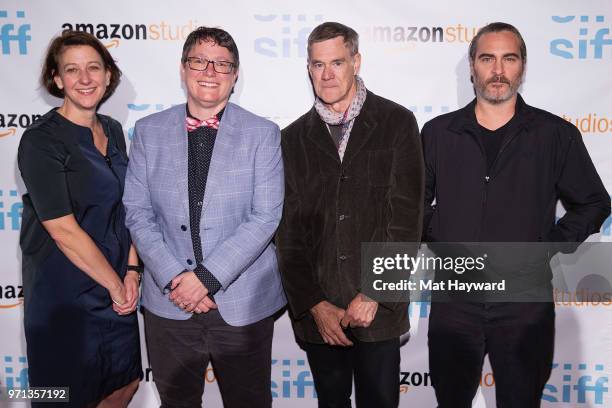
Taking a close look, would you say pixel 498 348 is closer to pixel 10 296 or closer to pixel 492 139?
pixel 492 139

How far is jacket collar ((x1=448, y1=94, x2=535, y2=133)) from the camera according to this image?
97.3 inches

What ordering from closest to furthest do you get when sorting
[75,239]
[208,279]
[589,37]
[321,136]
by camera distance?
[208,279] → [75,239] → [321,136] → [589,37]

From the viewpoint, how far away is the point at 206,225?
226 centimetres

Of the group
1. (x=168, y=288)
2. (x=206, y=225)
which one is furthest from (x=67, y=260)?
(x=206, y=225)

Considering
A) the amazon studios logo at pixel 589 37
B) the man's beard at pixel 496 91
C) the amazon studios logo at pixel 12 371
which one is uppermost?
the amazon studios logo at pixel 589 37

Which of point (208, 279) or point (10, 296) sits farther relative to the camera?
point (10, 296)

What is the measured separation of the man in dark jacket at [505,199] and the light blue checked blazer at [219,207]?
86 centimetres

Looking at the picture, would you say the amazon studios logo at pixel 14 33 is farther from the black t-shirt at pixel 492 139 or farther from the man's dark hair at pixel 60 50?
the black t-shirt at pixel 492 139

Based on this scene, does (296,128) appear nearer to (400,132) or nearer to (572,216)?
(400,132)

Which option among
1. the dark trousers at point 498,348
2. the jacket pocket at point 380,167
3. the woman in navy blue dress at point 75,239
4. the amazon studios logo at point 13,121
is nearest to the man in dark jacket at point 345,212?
the jacket pocket at point 380,167

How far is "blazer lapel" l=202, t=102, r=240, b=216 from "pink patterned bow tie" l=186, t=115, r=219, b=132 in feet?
0.14

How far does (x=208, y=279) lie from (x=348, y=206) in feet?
2.19

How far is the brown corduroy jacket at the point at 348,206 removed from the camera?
235cm

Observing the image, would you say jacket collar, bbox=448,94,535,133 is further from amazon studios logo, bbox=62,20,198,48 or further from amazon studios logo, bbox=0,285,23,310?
amazon studios logo, bbox=0,285,23,310
